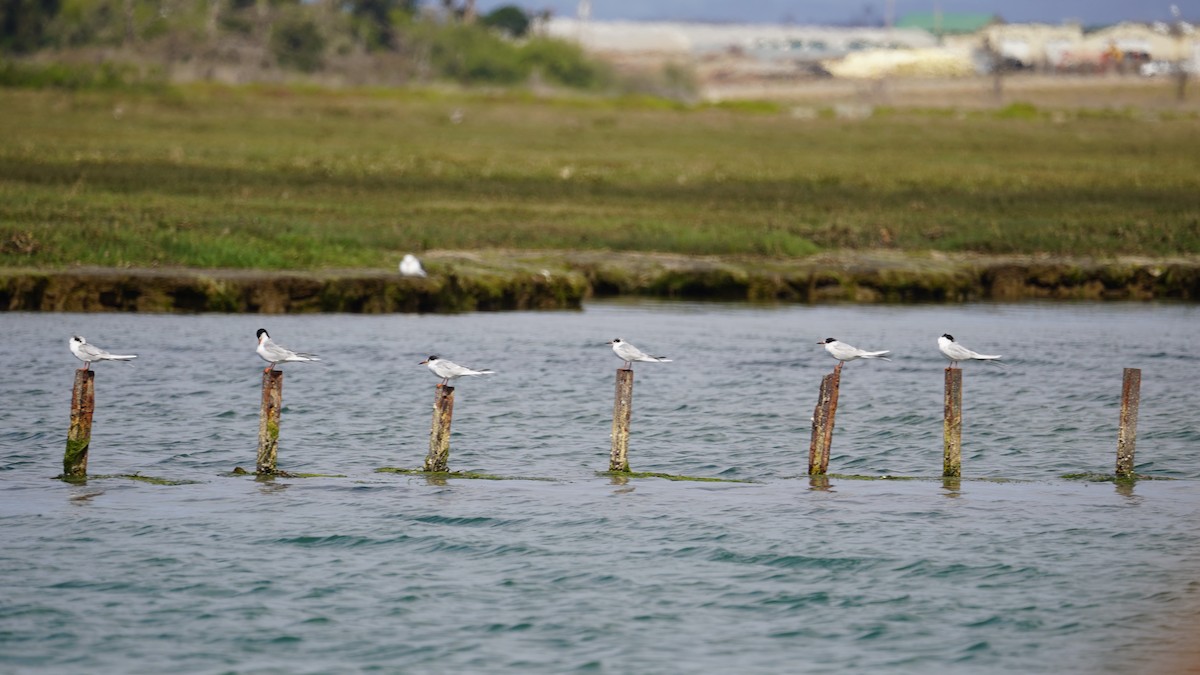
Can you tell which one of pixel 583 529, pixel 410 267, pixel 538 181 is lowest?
pixel 583 529

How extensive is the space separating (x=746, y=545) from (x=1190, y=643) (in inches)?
197

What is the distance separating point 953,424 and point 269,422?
27.1ft

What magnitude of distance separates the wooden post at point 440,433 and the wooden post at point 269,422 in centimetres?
188

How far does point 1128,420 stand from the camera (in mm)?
22047

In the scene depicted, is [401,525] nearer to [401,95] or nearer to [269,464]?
[269,464]

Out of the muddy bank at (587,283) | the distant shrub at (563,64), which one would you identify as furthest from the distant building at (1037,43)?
the muddy bank at (587,283)

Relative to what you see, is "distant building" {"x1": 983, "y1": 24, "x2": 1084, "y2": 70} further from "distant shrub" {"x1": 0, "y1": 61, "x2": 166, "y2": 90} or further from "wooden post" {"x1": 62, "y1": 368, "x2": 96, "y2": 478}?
"wooden post" {"x1": 62, "y1": 368, "x2": 96, "y2": 478}

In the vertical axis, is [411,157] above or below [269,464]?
above

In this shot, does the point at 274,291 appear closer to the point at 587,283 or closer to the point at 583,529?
the point at 587,283

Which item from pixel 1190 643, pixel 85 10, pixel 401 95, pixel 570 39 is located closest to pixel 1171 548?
pixel 1190 643

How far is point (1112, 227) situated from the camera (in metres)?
51.6

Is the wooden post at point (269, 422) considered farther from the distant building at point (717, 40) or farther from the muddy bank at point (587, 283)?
the distant building at point (717, 40)

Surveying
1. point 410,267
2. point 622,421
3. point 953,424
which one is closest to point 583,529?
point 622,421

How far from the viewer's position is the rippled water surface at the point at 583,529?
53.4ft
